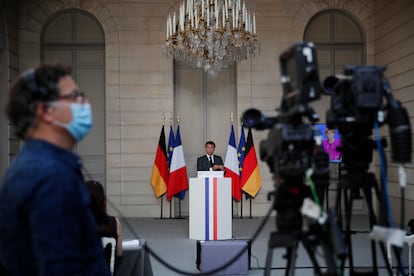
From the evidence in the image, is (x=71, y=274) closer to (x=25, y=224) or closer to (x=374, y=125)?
(x=25, y=224)

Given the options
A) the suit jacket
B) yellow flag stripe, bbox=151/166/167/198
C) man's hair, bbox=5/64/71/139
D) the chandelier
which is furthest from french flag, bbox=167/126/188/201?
man's hair, bbox=5/64/71/139

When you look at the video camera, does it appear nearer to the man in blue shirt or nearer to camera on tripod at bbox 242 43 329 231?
camera on tripod at bbox 242 43 329 231

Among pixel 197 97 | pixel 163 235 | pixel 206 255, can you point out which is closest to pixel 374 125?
pixel 206 255

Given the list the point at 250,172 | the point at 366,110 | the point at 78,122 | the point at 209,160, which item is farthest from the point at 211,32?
the point at 78,122

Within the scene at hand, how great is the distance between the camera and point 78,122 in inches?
70.4

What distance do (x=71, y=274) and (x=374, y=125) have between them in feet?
4.83

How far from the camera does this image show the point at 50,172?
5.21 ft

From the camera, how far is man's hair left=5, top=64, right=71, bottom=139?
1.70 metres

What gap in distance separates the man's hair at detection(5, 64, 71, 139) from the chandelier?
5.06 meters

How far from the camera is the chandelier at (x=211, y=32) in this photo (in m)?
6.67

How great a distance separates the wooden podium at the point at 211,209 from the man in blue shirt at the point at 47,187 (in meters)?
4.39

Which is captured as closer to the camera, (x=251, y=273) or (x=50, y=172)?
(x=50, y=172)

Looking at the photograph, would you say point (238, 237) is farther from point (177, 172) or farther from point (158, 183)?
point (158, 183)

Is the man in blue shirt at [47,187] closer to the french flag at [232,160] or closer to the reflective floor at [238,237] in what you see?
the reflective floor at [238,237]
